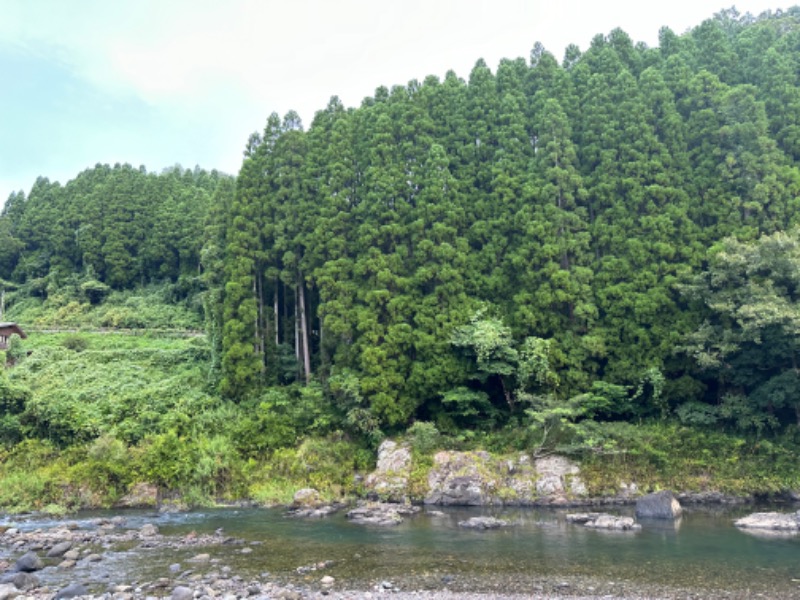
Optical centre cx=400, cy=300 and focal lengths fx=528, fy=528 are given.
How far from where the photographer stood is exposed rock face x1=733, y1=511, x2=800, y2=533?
18.1 metres

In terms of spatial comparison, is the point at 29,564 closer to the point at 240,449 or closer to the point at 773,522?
the point at 240,449

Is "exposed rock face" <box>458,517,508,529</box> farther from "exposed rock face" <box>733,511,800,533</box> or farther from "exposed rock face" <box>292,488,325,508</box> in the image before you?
"exposed rock face" <box>733,511,800,533</box>

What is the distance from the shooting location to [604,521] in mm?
19109

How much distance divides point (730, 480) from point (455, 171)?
23.0m

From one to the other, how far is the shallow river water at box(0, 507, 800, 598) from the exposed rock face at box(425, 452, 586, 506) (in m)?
2.23

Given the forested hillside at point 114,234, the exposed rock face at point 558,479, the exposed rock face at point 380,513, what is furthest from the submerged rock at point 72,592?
the forested hillside at point 114,234

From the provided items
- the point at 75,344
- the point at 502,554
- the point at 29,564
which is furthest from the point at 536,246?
the point at 75,344

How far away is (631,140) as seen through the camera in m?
32.7

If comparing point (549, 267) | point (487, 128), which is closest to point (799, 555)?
point (549, 267)

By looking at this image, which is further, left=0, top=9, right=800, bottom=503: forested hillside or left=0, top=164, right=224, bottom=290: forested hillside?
left=0, top=164, right=224, bottom=290: forested hillside

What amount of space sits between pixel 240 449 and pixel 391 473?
8087 mm

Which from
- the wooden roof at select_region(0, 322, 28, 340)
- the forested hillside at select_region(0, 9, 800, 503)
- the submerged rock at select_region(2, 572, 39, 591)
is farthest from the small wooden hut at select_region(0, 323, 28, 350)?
the submerged rock at select_region(2, 572, 39, 591)

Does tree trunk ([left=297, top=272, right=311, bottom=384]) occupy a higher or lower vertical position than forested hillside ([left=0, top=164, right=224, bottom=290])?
lower

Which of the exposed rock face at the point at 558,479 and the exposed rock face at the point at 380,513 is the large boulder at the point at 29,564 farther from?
the exposed rock face at the point at 558,479
